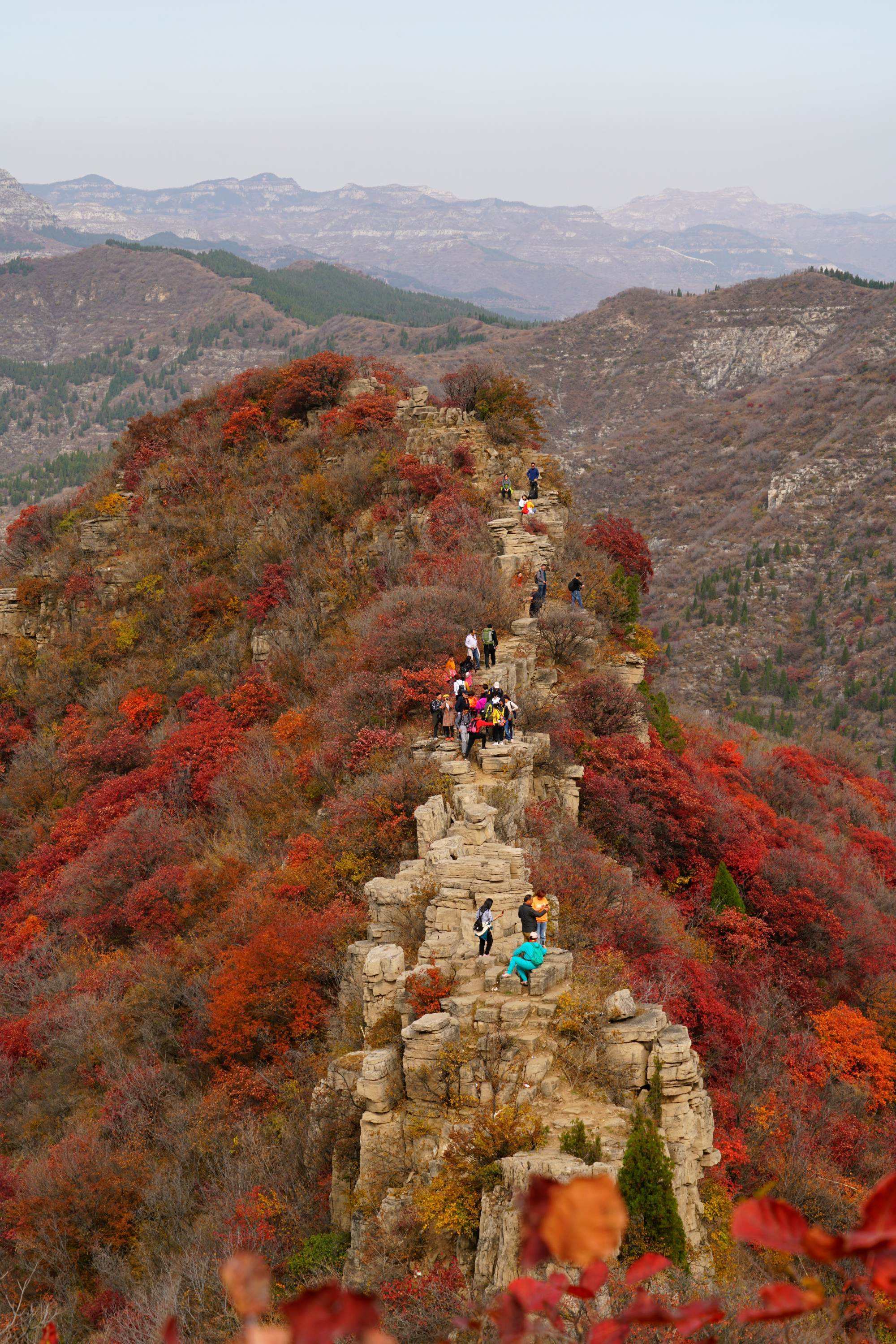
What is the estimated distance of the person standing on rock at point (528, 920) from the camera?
1349cm

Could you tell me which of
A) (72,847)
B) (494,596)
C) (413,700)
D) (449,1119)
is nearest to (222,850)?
(413,700)

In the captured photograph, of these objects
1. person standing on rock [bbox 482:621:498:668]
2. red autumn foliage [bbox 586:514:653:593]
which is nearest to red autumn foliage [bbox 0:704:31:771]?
person standing on rock [bbox 482:621:498:668]

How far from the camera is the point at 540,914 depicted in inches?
535

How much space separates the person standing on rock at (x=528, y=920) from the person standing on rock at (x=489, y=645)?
32.9 feet

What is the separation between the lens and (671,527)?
357ft

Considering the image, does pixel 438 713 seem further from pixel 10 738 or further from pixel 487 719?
pixel 10 738

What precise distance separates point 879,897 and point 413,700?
68.8 feet

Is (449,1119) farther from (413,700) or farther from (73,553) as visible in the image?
(73,553)

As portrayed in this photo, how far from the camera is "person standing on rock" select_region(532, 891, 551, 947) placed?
535 inches

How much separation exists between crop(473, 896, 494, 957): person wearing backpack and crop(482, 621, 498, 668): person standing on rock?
388 inches

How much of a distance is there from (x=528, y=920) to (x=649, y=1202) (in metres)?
4.18

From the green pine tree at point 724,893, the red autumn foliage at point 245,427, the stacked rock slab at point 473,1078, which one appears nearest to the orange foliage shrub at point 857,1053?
the green pine tree at point 724,893

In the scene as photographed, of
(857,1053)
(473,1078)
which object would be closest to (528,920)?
(473,1078)

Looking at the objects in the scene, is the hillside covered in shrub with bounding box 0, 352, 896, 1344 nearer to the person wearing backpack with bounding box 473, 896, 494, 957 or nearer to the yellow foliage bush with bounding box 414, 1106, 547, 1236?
the yellow foliage bush with bounding box 414, 1106, 547, 1236
